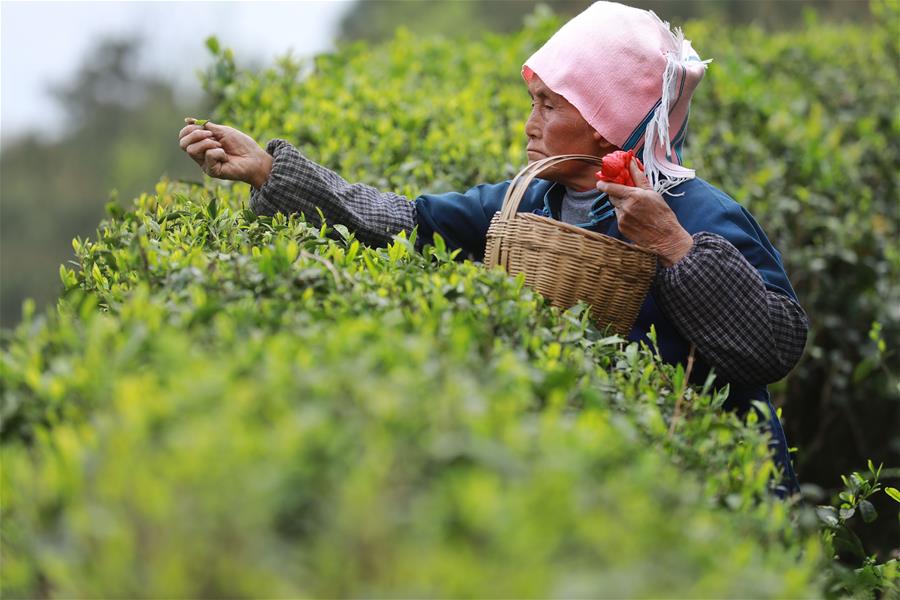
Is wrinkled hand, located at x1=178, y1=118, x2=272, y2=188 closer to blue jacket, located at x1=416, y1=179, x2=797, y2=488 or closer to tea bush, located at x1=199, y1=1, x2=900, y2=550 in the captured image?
blue jacket, located at x1=416, y1=179, x2=797, y2=488

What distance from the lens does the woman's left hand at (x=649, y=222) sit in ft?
8.63

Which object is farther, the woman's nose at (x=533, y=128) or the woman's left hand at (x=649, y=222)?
the woman's nose at (x=533, y=128)

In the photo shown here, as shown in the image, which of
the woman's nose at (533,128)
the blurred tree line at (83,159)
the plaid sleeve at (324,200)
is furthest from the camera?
the blurred tree line at (83,159)

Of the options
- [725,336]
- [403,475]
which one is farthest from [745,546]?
[725,336]

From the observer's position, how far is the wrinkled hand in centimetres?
288

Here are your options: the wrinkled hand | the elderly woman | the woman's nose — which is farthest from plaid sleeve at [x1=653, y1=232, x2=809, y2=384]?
the wrinkled hand

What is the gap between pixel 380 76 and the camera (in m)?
5.22

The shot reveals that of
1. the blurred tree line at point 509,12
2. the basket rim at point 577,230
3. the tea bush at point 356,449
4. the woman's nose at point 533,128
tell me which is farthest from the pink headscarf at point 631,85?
the blurred tree line at point 509,12

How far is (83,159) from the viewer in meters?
34.6

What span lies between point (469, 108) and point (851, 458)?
2.39 metres

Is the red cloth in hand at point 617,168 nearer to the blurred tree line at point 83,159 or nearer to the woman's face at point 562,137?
the woman's face at point 562,137

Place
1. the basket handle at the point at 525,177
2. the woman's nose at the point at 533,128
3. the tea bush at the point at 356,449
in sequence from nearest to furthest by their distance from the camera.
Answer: the tea bush at the point at 356,449 < the basket handle at the point at 525,177 < the woman's nose at the point at 533,128

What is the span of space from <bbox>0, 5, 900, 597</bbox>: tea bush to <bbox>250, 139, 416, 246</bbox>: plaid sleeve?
514 millimetres

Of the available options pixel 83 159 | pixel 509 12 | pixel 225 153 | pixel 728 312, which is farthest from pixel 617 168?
pixel 83 159
